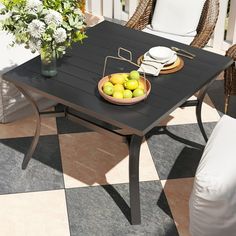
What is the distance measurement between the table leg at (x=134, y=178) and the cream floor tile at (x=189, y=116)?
37.5 inches

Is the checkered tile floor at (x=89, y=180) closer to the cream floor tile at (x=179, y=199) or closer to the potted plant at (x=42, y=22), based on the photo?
the cream floor tile at (x=179, y=199)

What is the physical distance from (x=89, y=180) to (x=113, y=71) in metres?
0.67

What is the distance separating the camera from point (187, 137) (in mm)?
3590

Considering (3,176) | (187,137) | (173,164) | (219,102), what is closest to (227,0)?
(219,102)

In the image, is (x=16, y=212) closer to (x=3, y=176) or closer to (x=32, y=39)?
(x=3, y=176)

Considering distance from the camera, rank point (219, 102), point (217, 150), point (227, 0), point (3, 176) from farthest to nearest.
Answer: point (227, 0), point (219, 102), point (3, 176), point (217, 150)

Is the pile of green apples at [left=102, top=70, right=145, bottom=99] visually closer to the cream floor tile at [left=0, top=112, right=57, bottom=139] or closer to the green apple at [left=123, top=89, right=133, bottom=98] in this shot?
the green apple at [left=123, top=89, right=133, bottom=98]

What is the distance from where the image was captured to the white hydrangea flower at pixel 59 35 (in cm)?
273

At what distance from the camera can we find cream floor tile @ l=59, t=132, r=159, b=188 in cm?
322

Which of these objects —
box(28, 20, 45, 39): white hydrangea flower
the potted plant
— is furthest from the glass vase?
box(28, 20, 45, 39): white hydrangea flower

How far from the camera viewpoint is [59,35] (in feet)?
9.00

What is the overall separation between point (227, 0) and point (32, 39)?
223 cm

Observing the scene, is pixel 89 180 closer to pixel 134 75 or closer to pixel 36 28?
pixel 134 75

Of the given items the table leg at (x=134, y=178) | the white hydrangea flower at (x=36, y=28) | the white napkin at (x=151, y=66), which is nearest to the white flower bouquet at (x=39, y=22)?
the white hydrangea flower at (x=36, y=28)
